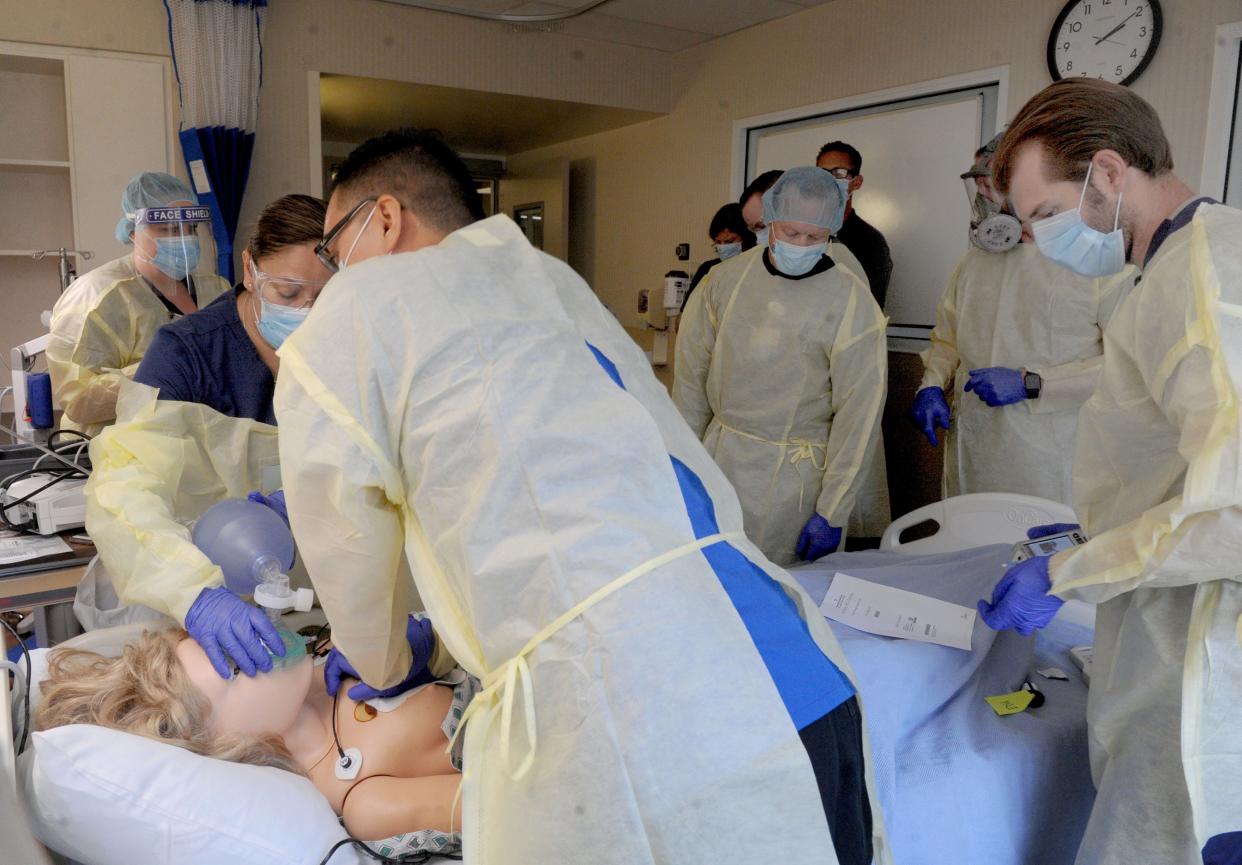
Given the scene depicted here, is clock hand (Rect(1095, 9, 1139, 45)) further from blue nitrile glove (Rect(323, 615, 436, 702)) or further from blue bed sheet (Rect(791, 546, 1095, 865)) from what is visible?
blue nitrile glove (Rect(323, 615, 436, 702))

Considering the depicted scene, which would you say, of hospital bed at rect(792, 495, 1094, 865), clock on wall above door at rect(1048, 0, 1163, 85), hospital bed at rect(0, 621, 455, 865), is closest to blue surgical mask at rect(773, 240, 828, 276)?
clock on wall above door at rect(1048, 0, 1163, 85)

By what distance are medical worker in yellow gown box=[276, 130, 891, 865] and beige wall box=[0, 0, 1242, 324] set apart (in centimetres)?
260

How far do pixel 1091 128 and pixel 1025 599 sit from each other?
0.68 meters

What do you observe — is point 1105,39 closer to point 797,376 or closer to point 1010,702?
point 797,376

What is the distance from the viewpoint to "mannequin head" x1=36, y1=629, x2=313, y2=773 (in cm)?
127

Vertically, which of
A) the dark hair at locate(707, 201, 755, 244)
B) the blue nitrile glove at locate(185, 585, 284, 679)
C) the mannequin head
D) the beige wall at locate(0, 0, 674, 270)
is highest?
the beige wall at locate(0, 0, 674, 270)

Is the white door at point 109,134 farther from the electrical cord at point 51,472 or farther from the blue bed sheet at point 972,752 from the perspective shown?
the blue bed sheet at point 972,752

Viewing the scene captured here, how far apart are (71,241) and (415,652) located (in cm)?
357

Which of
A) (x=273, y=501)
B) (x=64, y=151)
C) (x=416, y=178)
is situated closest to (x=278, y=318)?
(x=273, y=501)

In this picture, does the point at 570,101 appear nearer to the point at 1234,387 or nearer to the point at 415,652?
the point at 415,652

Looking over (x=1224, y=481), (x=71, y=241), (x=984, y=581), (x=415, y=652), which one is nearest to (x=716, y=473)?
(x=1224, y=481)

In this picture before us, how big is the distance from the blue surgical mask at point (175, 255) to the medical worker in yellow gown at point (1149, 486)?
7.43 feet

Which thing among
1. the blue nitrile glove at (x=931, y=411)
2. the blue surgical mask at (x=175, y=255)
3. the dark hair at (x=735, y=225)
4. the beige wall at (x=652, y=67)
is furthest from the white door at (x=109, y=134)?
the blue nitrile glove at (x=931, y=411)

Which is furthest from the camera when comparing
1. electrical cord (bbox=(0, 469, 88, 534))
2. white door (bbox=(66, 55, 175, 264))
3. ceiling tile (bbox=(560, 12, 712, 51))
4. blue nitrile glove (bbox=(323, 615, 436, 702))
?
ceiling tile (bbox=(560, 12, 712, 51))
